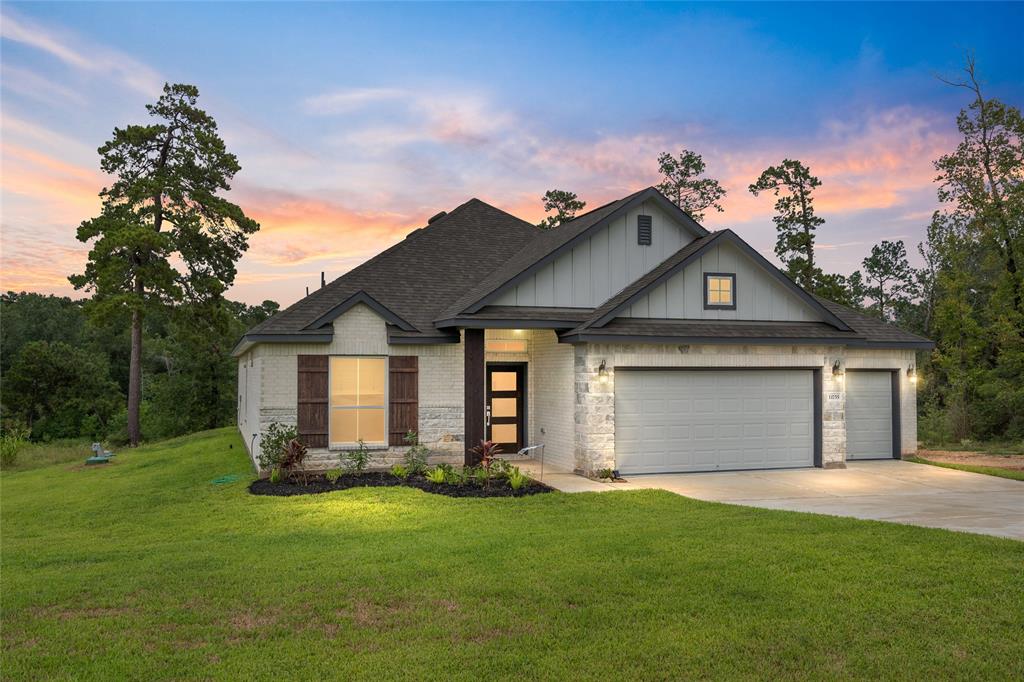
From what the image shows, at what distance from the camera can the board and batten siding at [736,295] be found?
15.6 m

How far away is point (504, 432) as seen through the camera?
17.7 meters

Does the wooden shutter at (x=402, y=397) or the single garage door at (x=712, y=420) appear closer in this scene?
the single garage door at (x=712, y=420)

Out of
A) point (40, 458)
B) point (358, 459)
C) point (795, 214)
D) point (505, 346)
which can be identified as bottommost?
point (40, 458)

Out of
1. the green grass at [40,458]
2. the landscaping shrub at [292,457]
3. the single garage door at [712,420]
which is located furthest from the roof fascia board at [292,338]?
the green grass at [40,458]

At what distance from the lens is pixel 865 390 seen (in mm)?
17875

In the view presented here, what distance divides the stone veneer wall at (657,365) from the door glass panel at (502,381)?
9.77 feet

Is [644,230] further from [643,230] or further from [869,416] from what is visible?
[869,416]

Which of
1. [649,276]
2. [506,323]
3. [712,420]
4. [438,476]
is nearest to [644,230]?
[649,276]

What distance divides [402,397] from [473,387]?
60.7 inches

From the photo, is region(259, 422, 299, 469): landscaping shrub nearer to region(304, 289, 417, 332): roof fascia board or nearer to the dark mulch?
the dark mulch

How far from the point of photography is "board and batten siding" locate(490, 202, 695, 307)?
15.8 metres

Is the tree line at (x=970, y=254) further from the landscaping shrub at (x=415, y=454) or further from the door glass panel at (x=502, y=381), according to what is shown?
the landscaping shrub at (x=415, y=454)

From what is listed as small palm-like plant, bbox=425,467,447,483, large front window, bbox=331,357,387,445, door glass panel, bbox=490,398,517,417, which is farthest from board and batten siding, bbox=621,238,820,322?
large front window, bbox=331,357,387,445

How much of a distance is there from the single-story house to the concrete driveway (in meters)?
0.91
